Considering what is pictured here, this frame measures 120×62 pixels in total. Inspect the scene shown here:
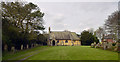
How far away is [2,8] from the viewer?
2364 cm

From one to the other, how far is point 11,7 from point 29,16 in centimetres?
529

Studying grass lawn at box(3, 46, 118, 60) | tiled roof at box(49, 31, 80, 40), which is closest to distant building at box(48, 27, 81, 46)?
tiled roof at box(49, 31, 80, 40)

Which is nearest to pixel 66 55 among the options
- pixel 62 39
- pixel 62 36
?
pixel 62 39

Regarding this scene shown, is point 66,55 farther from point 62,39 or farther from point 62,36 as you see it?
point 62,36

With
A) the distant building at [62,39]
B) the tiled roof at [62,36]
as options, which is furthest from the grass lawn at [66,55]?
the tiled roof at [62,36]

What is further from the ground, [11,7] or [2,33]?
[11,7]

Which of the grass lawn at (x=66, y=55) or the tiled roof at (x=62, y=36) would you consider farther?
the tiled roof at (x=62, y=36)

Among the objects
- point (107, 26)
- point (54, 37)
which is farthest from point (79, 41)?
point (107, 26)

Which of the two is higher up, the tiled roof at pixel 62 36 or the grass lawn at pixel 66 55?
the tiled roof at pixel 62 36

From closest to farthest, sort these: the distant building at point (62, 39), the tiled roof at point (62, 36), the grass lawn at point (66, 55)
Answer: the grass lawn at point (66, 55) < the distant building at point (62, 39) < the tiled roof at point (62, 36)

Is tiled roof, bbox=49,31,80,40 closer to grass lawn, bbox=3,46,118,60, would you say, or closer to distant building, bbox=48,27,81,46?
distant building, bbox=48,27,81,46

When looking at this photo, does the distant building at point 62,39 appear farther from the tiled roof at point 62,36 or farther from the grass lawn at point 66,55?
the grass lawn at point 66,55

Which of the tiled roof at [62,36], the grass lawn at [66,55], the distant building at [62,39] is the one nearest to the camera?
the grass lawn at [66,55]

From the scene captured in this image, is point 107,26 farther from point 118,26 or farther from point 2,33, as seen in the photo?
point 2,33
